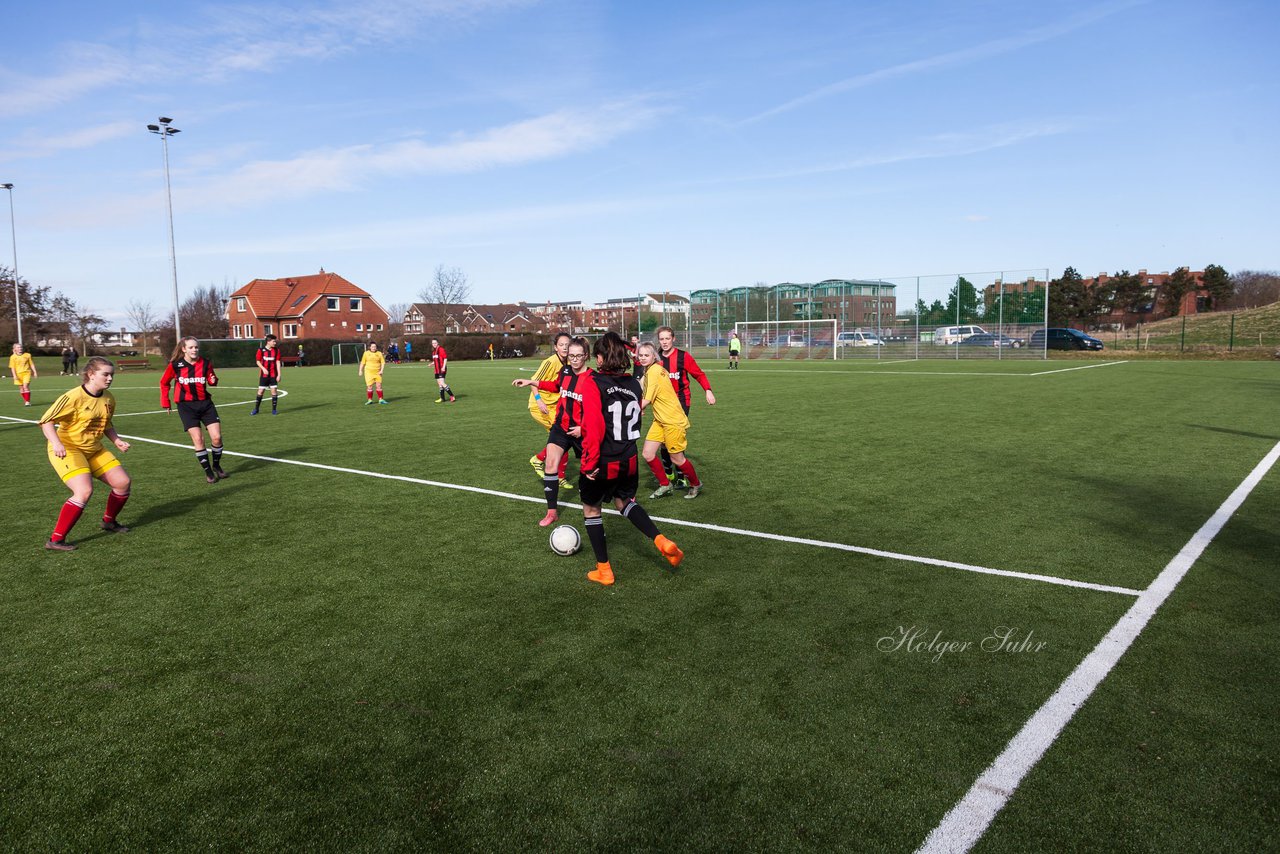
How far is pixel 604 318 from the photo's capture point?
143 metres

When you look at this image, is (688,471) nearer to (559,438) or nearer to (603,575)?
(559,438)

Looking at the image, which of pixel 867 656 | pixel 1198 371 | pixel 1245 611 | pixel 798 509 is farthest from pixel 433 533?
pixel 1198 371

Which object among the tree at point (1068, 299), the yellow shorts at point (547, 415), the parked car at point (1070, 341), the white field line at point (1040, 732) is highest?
the tree at point (1068, 299)

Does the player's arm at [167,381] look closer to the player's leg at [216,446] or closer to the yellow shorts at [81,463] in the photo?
the player's leg at [216,446]

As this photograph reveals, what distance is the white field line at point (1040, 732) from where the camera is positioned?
2881 mm

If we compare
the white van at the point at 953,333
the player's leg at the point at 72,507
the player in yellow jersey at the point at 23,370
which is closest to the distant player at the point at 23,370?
the player in yellow jersey at the point at 23,370

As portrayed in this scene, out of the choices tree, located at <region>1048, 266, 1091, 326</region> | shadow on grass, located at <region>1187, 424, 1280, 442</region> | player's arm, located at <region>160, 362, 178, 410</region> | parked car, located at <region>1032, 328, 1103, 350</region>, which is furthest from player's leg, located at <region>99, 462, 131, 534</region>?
tree, located at <region>1048, 266, 1091, 326</region>

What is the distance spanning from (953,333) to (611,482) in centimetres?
4271

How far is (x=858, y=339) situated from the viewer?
1863 inches

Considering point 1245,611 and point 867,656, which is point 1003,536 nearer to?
point 1245,611

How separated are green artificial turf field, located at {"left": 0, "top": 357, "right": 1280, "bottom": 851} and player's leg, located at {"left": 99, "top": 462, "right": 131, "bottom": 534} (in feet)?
0.92

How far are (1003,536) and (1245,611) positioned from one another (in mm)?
1955

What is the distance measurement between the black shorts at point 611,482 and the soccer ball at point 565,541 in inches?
24.9

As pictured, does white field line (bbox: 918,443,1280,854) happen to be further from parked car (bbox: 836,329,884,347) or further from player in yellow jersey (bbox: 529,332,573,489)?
parked car (bbox: 836,329,884,347)
